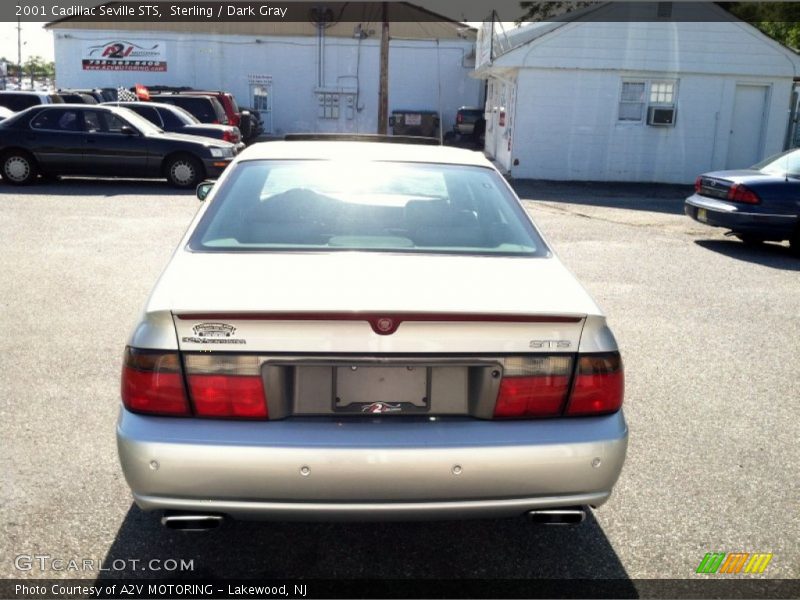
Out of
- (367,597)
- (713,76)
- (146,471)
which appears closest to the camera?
(146,471)

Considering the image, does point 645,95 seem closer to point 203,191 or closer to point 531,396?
point 203,191

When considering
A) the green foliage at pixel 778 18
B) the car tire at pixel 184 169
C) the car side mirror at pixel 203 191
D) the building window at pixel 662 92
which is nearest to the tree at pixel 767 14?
the green foliage at pixel 778 18

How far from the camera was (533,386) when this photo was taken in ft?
9.37

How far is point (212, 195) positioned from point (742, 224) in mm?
Result: 8771

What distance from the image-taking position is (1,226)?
11.4 m

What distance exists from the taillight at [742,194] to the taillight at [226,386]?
9.64m

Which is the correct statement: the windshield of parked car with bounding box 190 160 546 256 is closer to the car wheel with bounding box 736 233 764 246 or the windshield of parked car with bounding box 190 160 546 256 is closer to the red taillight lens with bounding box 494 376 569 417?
the red taillight lens with bounding box 494 376 569 417

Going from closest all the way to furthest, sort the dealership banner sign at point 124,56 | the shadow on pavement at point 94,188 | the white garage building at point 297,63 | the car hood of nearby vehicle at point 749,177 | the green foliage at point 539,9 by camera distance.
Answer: the car hood of nearby vehicle at point 749,177 → the shadow on pavement at point 94,188 → the white garage building at point 297,63 → the dealership banner sign at point 124,56 → the green foliage at point 539,9

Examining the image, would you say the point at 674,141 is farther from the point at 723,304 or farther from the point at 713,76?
the point at 723,304

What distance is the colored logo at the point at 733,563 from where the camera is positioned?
3.30m

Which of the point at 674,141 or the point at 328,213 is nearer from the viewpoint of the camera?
the point at 328,213

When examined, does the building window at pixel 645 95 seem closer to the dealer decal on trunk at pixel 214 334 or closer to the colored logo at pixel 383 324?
the colored logo at pixel 383 324

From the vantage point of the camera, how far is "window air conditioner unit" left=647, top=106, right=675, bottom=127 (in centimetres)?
2064

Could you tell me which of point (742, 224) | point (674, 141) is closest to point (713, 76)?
point (674, 141)
